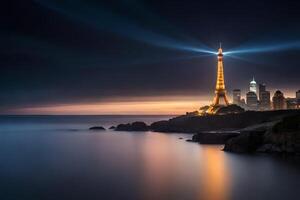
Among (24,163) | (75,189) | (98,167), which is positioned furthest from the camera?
(24,163)

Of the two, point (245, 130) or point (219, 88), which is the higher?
point (219, 88)

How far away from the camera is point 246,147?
205ft

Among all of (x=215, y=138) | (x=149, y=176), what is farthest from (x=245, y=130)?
(x=149, y=176)

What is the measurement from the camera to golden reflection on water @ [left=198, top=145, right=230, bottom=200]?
33.8 meters

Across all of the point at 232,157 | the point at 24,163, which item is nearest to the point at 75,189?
the point at 24,163

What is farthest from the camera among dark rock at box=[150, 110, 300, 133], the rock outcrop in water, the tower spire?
the tower spire

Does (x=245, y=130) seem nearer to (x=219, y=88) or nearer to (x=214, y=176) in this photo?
(x=214, y=176)

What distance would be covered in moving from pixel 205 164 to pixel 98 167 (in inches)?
584

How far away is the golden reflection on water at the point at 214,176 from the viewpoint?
111 feet

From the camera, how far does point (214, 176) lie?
44.3 m

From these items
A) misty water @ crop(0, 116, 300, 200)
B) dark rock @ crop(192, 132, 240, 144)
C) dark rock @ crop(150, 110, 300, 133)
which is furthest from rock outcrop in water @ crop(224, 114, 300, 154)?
dark rock @ crop(150, 110, 300, 133)

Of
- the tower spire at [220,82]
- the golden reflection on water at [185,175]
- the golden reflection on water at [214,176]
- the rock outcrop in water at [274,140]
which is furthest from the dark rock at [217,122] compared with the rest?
the golden reflection on water at [214,176]

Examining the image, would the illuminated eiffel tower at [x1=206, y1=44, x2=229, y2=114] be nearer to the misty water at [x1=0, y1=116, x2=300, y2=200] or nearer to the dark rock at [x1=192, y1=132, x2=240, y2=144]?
the dark rock at [x1=192, y1=132, x2=240, y2=144]

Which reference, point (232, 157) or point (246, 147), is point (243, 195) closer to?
point (232, 157)
